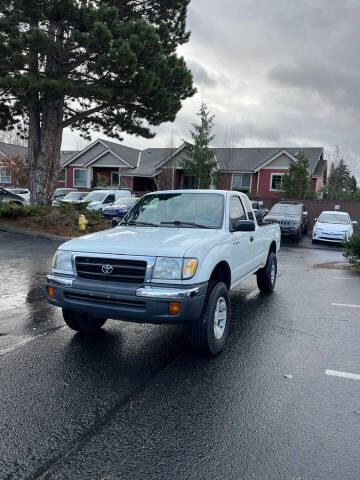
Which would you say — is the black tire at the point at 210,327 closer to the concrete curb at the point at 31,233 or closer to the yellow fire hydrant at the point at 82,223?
the concrete curb at the point at 31,233

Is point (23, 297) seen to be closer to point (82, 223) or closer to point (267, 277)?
point (267, 277)

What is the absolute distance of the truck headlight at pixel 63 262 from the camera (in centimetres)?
429

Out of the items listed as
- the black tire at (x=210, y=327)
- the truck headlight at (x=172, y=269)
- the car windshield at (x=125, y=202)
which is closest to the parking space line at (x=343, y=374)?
the black tire at (x=210, y=327)

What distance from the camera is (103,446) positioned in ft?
9.04

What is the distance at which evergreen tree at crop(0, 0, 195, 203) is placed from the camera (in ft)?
39.2

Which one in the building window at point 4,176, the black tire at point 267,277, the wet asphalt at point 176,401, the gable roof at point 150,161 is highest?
the gable roof at point 150,161

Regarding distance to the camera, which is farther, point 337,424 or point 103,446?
point 337,424

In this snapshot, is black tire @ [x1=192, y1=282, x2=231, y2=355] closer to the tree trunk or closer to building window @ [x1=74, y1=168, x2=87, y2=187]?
the tree trunk

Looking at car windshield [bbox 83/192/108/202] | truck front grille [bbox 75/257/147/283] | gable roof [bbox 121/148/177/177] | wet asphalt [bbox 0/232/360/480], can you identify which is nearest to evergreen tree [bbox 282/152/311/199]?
gable roof [bbox 121/148/177/177]

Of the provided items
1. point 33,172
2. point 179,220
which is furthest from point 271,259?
point 33,172

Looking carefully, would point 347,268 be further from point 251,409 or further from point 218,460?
point 218,460

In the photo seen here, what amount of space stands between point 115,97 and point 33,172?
4.84m

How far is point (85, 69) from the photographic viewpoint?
13.9m

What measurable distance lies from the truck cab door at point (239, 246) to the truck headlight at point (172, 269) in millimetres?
1259
